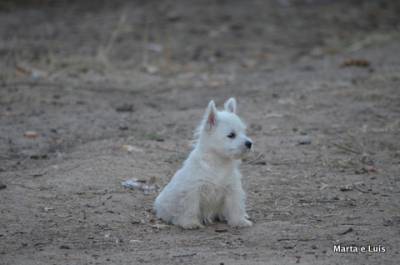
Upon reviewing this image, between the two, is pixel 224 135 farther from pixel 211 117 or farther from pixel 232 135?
pixel 211 117

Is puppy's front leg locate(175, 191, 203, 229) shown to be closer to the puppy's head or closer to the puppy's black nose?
the puppy's head

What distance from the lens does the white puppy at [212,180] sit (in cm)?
635

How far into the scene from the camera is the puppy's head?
630cm

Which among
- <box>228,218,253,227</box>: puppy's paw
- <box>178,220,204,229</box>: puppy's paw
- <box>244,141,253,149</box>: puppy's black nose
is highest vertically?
<box>244,141,253,149</box>: puppy's black nose

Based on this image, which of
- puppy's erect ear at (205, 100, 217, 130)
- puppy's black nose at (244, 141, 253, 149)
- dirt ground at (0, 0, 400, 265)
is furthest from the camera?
puppy's erect ear at (205, 100, 217, 130)

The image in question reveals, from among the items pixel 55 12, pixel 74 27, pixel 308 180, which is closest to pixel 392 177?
pixel 308 180

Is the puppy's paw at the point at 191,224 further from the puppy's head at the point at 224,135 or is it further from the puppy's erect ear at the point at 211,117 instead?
the puppy's erect ear at the point at 211,117

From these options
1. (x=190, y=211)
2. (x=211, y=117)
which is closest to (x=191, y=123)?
(x=211, y=117)

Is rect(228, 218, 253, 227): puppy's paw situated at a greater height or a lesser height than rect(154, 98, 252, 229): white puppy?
lesser

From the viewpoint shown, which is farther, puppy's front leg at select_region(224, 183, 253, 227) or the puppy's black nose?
puppy's front leg at select_region(224, 183, 253, 227)

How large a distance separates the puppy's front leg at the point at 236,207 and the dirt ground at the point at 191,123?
9cm

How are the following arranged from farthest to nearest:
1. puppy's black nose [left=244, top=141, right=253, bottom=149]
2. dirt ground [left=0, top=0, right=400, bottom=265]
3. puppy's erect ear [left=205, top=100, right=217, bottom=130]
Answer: puppy's erect ear [left=205, top=100, right=217, bottom=130] < puppy's black nose [left=244, top=141, right=253, bottom=149] < dirt ground [left=0, top=0, right=400, bottom=265]

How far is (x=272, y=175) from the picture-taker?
25.9 ft

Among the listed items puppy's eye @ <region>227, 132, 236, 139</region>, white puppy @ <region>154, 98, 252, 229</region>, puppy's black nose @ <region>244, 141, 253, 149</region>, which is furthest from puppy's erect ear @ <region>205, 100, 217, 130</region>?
puppy's black nose @ <region>244, 141, 253, 149</region>
